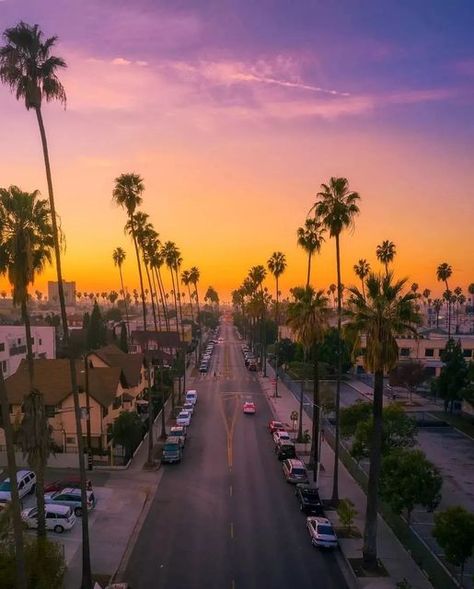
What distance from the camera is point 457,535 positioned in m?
23.3

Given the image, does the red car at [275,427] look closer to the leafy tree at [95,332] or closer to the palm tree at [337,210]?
the palm tree at [337,210]

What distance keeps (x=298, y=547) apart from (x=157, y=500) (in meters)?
11.2

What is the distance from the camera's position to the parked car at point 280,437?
1950 inches

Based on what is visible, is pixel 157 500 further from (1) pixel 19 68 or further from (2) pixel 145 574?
(1) pixel 19 68

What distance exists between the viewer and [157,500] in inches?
1444

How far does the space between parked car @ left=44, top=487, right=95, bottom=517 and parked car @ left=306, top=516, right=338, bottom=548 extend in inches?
546

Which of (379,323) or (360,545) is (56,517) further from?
(379,323)

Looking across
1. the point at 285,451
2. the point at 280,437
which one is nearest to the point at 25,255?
the point at 285,451

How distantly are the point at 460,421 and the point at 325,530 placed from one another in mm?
38952

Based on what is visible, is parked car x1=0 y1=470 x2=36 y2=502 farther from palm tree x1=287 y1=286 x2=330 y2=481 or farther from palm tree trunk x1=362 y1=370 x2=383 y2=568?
palm tree trunk x1=362 y1=370 x2=383 y2=568

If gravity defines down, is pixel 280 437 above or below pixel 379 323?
below

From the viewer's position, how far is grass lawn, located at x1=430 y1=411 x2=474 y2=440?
5826cm

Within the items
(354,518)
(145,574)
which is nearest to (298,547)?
(354,518)

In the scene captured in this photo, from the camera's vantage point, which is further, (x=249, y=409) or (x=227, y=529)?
(x=249, y=409)
